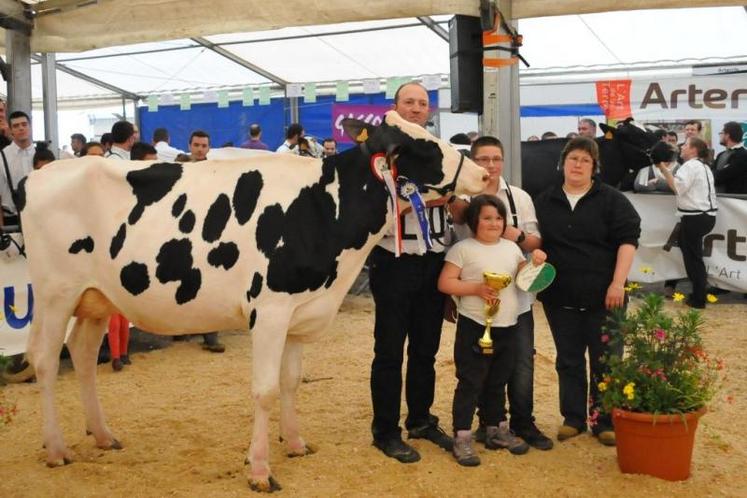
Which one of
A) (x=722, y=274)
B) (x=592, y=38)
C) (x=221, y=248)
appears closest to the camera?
(x=221, y=248)

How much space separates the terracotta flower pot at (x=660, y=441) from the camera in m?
4.04

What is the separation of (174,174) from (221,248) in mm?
568

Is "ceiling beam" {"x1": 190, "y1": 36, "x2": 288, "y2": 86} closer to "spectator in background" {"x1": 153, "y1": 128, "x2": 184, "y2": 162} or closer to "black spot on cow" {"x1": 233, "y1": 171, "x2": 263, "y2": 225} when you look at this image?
"spectator in background" {"x1": 153, "y1": 128, "x2": 184, "y2": 162}

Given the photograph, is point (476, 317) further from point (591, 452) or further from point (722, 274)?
point (722, 274)

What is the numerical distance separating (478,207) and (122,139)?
15.3 feet

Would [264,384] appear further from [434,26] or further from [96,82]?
[96,82]

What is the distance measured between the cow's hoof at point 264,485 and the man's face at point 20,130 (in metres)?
4.35

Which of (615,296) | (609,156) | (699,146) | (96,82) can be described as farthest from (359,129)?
(96,82)

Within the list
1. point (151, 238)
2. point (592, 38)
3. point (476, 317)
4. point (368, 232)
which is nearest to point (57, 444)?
point (151, 238)

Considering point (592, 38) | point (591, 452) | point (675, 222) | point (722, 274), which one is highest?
point (592, 38)

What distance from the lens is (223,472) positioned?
4238mm

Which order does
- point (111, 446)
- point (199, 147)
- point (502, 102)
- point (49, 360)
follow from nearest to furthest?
point (49, 360) < point (111, 446) < point (502, 102) < point (199, 147)

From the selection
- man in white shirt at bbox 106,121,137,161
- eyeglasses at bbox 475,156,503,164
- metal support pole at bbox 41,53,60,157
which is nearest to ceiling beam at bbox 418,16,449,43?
metal support pole at bbox 41,53,60,157

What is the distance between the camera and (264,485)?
3.98 m
